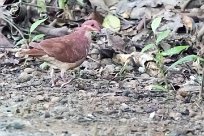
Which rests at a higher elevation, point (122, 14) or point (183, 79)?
point (122, 14)

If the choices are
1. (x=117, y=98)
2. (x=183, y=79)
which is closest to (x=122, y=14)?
(x=183, y=79)

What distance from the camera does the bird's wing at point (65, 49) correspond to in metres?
5.92

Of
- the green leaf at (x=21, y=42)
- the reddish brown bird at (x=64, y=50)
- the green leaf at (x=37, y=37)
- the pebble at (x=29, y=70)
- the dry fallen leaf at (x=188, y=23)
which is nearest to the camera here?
the reddish brown bird at (x=64, y=50)

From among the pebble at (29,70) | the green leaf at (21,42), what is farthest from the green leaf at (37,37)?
the pebble at (29,70)

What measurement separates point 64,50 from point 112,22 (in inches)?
79.4

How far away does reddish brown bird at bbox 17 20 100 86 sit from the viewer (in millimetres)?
5879

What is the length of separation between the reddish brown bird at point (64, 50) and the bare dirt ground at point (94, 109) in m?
0.22

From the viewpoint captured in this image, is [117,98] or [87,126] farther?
[117,98]

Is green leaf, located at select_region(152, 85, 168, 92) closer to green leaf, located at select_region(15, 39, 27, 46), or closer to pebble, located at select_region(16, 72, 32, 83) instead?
pebble, located at select_region(16, 72, 32, 83)

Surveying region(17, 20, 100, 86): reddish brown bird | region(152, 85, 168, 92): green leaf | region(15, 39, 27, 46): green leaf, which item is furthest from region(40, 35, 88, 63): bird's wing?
region(15, 39, 27, 46): green leaf

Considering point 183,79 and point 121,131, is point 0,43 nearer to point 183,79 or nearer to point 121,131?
point 183,79

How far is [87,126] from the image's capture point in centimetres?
507

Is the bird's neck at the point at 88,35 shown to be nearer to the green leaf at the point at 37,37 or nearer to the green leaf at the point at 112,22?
the green leaf at the point at 37,37

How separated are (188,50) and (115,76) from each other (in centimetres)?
95
